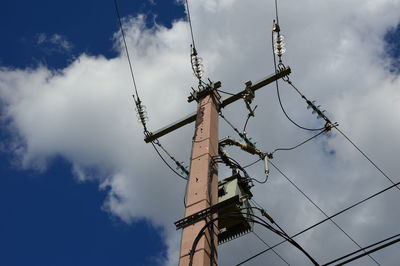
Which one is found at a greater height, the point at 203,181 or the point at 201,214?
the point at 203,181

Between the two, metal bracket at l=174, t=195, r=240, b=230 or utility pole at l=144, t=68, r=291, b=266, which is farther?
metal bracket at l=174, t=195, r=240, b=230

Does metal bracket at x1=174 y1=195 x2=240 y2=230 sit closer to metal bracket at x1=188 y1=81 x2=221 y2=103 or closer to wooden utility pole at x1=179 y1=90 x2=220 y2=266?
wooden utility pole at x1=179 y1=90 x2=220 y2=266

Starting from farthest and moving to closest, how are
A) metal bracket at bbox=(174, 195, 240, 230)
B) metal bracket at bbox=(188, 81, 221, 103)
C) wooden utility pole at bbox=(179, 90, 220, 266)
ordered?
1. metal bracket at bbox=(188, 81, 221, 103)
2. metal bracket at bbox=(174, 195, 240, 230)
3. wooden utility pole at bbox=(179, 90, 220, 266)

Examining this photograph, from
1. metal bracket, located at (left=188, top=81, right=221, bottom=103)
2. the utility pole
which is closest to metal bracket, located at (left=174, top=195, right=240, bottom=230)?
the utility pole

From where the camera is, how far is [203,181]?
802 centimetres

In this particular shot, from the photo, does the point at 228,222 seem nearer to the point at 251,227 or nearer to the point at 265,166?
the point at 251,227

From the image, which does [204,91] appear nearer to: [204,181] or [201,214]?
[204,181]

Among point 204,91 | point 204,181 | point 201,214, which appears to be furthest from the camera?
point 204,91

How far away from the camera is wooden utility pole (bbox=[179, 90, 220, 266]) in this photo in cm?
694

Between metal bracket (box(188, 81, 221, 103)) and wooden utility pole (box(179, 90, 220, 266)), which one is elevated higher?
metal bracket (box(188, 81, 221, 103))

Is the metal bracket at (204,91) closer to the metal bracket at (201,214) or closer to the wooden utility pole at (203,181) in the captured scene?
the wooden utility pole at (203,181)

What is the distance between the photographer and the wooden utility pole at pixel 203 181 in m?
6.94

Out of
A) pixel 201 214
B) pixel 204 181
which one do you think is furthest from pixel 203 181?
pixel 201 214

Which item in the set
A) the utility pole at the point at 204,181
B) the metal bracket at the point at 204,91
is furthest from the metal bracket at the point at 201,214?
the metal bracket at the point at 204,91
